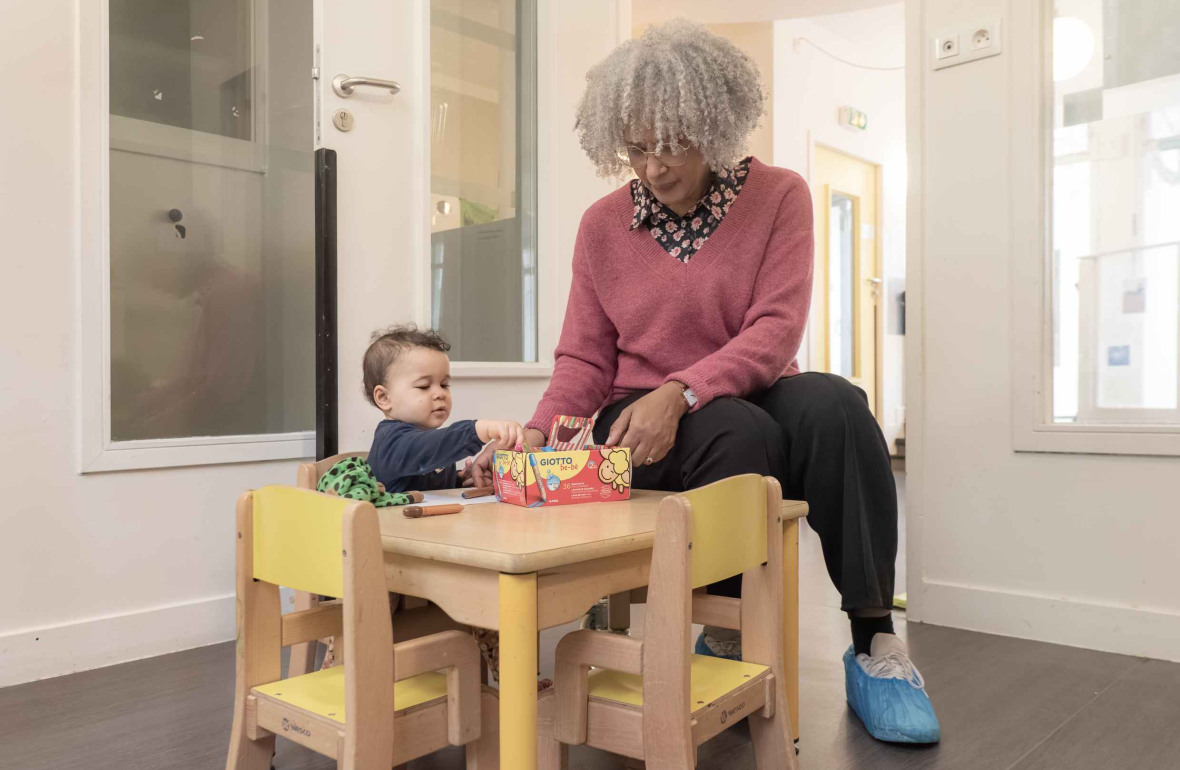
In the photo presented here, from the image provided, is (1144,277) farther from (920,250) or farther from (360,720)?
(360,720)

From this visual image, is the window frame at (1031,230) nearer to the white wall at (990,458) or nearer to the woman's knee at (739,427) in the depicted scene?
the white wall at (990,458)

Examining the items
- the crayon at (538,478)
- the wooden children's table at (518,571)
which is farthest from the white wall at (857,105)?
the wooden children's table at (518,571)

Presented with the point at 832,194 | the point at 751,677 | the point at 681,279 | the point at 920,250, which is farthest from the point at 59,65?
the point at 832,194

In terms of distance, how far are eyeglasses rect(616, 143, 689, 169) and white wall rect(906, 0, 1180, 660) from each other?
982 mm

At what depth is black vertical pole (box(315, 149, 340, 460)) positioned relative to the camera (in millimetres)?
1831

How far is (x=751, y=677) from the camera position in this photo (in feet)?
3.29

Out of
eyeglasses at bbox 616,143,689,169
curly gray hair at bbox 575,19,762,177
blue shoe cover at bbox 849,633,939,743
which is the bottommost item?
blue shoe cover at bbox 849,633,939,743

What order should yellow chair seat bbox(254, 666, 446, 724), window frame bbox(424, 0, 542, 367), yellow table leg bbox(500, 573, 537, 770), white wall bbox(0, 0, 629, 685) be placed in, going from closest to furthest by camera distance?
yellow table leg bbox(500, 573, 537, 770), yellow chair seat bbox(254, 666, 446, 724), white wall bbox(0, 0, 629, 685), window frame bbox(424, 0, 542, 367)

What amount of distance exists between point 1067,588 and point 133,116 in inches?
87.4

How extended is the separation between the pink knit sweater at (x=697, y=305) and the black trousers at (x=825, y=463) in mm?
63

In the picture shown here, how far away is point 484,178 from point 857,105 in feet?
12.3

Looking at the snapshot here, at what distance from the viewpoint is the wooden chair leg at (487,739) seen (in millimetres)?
952

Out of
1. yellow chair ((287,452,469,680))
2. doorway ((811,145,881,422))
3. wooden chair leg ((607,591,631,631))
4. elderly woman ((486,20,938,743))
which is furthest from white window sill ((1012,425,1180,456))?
doorway ((811,145,881,422))

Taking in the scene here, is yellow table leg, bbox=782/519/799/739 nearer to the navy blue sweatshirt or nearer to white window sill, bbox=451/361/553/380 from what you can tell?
the navy blue sweatshirt
